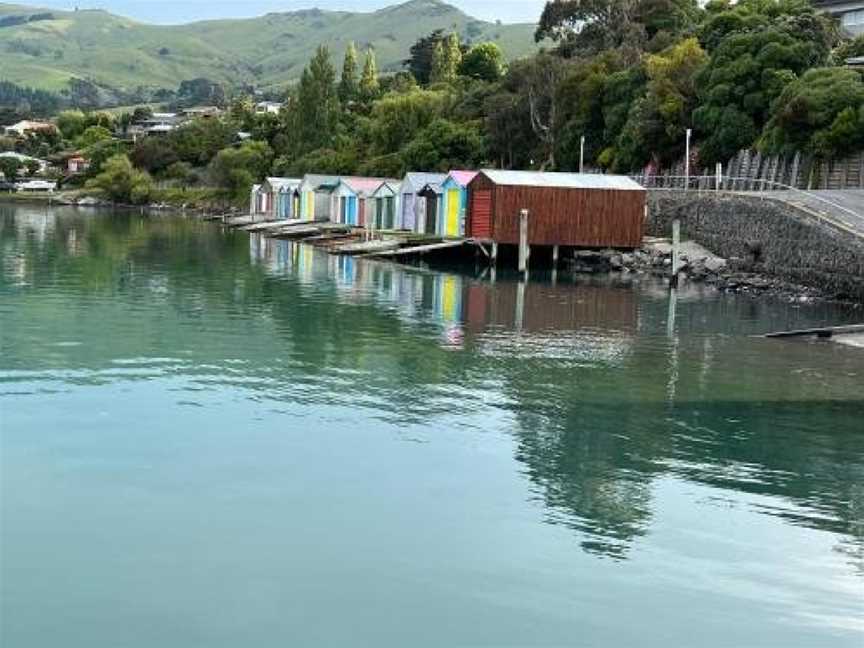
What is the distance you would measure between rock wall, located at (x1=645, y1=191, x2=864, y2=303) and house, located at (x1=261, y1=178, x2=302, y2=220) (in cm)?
4602

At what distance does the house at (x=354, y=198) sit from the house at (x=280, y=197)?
13200 mm

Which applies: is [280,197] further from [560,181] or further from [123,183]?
[123,183]

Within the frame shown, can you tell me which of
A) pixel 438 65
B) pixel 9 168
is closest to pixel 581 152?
pixel 438 65

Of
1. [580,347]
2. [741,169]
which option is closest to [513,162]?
[741,169]

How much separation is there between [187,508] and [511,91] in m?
81.5

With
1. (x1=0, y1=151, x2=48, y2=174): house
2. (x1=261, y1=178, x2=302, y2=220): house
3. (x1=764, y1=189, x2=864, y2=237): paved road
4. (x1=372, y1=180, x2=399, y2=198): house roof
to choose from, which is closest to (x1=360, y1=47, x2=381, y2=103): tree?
(x1=261, y1=178, x2=302, y2=220): house

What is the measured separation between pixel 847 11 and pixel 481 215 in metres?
49.2

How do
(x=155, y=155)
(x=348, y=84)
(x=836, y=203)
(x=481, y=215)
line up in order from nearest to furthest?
(x=836, y=203), (x=481, y=215), (x=348, y=84), (x=155, y=155)

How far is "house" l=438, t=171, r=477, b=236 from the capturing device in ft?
201

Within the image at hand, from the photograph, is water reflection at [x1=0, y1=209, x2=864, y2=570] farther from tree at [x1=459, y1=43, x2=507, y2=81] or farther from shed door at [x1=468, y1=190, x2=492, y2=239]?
tree at [x1=459, y1=43, x2=507, y2=81]

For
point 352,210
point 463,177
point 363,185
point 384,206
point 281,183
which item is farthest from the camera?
point 281,183

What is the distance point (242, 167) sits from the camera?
137 metres

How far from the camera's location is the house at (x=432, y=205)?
213 feet

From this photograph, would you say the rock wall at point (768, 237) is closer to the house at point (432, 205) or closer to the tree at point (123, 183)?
the house at point (432, 205)
